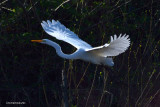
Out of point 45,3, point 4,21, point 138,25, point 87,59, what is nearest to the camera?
point 87,59

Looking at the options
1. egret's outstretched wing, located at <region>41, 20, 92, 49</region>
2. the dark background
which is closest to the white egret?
egret's outstretched wing, located at <region>41, 20, 92, 49</region>

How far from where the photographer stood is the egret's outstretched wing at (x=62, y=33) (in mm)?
4863

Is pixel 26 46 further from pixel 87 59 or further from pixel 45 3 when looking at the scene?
pixel 87 59

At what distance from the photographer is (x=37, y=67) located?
5.83 metres

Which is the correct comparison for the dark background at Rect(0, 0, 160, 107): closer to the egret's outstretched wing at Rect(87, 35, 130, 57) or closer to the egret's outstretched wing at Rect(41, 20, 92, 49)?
the egret's outstretched wing at Rect(41, 20, 92, 49)

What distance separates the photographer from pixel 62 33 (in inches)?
201

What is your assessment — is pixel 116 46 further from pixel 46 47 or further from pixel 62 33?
pixel 46 47

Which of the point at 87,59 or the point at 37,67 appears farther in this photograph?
the point at 37,67

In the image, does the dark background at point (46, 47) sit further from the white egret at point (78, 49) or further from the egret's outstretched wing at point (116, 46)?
the egret's outstretched wing at point (116, 46)

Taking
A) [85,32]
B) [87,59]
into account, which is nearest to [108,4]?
[85,32]

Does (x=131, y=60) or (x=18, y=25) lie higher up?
(x=18, y=25)

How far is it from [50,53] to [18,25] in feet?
2.06

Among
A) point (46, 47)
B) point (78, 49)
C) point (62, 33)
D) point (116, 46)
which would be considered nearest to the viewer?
point (116, 46)

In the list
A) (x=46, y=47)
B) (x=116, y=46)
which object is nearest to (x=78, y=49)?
(x=116, y=46)
